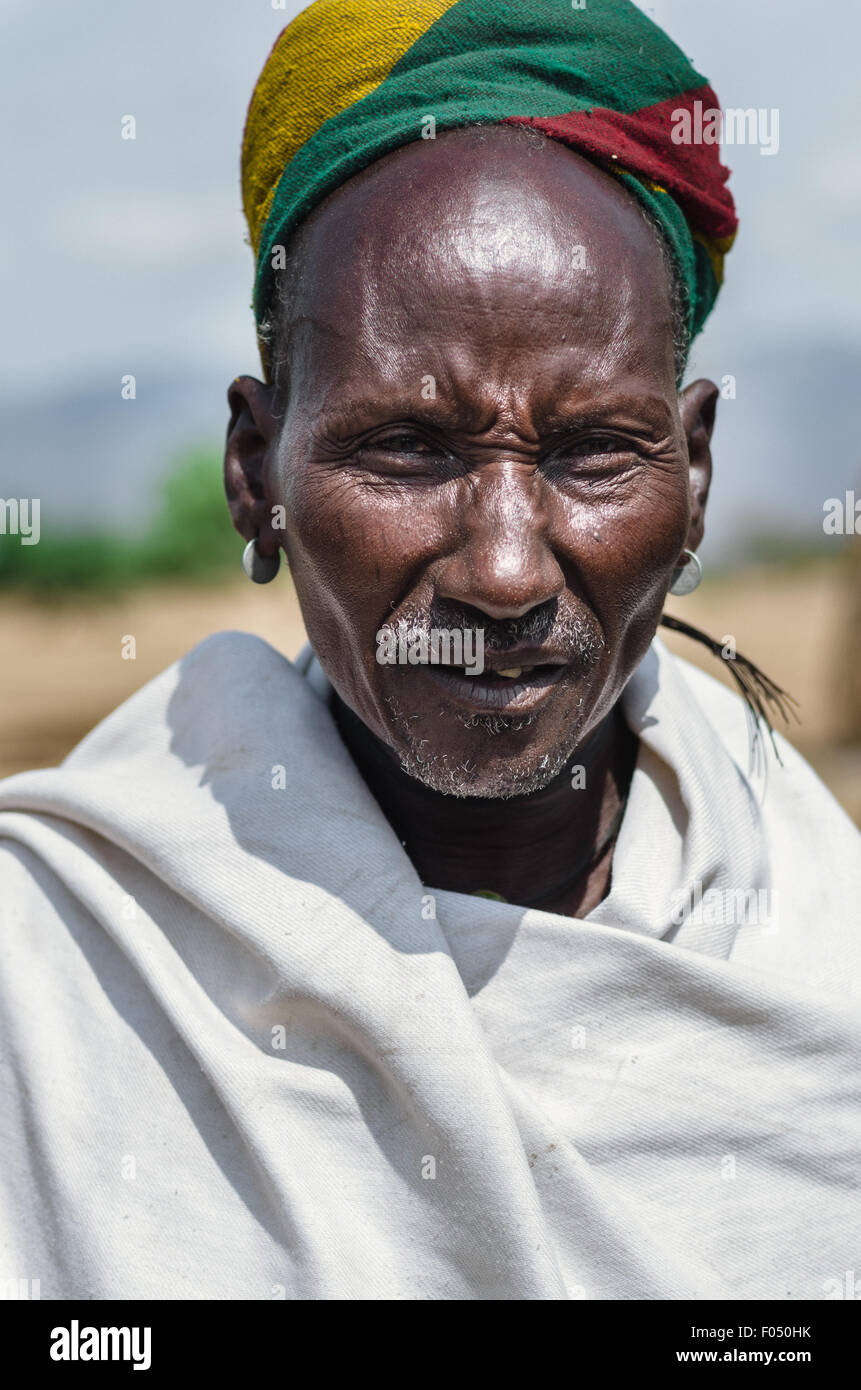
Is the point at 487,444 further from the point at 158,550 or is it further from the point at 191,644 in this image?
the point at 158,550

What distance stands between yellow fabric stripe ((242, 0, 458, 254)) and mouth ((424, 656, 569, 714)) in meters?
0.93

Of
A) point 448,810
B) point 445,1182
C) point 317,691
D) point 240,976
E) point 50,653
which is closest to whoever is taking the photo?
point 445,1182

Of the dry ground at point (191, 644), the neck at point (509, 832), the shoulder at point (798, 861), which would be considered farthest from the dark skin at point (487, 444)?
the dry ground at point (191, 644)

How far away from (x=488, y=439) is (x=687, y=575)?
0.56 metres

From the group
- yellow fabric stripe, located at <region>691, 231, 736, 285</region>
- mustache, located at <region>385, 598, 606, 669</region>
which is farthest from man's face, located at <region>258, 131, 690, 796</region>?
yellow fabric stripe, located at <region>691, 231, 736, 285</region>

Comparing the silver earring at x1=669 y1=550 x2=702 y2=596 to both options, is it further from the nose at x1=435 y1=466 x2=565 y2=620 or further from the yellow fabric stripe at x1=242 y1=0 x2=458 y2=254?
the yellow fabric stripe at x1=242 y1=0 x2=458 y2=254

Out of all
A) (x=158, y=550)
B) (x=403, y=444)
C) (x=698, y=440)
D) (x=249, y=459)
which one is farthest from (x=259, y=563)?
(x=158, y=550)

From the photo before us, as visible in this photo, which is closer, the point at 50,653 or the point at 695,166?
the point at 695,166

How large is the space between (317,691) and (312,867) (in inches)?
20.0

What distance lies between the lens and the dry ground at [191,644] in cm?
1077

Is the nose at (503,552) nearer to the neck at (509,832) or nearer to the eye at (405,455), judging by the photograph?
the eye at (405,455)

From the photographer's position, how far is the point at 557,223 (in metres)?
2.14

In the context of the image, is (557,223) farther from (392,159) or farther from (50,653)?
(50,653)
